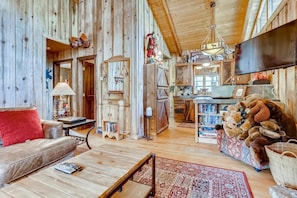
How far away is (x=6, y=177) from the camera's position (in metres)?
1.61

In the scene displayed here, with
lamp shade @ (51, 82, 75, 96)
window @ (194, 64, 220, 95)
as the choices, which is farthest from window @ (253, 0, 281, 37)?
lamp shade @ (51, 82, 75, 96)

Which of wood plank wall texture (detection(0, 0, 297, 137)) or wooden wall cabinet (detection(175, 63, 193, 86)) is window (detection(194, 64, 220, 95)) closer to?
wooden wall cabinet (detection(175, 63, 193, 86))

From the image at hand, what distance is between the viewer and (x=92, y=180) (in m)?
1.23

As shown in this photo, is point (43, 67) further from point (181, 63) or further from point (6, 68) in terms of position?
point (181, 63)

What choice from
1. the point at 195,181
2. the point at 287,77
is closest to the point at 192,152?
the point at 195,181

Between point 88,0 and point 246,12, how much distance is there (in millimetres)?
4545

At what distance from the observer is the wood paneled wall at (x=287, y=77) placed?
7.55 ft

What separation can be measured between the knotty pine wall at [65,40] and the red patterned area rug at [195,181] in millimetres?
1880

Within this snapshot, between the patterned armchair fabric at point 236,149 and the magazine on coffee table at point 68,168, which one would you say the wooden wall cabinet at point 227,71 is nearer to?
the patterned armchair fabric at point 236,149

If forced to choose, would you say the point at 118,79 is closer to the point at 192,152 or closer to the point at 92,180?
the point at 192,152

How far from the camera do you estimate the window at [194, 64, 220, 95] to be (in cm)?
662

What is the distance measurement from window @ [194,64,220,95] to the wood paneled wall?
11.6 feet

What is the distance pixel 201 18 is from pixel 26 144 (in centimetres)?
553

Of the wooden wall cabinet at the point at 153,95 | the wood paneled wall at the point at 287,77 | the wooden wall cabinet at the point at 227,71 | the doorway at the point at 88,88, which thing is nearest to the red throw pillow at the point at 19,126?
the wooden wall cabinet at the point at 153,95
